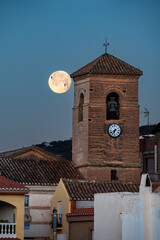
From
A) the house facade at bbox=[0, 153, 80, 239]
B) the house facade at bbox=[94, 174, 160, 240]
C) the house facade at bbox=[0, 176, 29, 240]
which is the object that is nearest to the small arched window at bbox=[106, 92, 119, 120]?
the house facade at bbox=[0, 153, 80, 239]

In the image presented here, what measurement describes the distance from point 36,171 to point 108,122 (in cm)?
653

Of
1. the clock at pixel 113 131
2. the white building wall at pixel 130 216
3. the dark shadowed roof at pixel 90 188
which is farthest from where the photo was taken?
the clock at pixel 113 131

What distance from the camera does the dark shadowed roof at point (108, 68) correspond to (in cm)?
6394

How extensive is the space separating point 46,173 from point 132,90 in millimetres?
9052

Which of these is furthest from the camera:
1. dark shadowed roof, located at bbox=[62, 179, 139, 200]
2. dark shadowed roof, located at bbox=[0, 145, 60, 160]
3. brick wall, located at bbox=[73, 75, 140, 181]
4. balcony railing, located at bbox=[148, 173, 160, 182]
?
balcony railing, located at bbox=[148, 173, 160, 182]

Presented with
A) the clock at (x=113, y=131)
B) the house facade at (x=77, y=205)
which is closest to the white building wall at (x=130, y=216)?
the house facade at (x=77, y=205)

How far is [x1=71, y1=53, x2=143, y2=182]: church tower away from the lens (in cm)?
6347

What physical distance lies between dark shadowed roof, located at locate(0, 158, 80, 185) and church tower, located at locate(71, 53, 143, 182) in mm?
1225

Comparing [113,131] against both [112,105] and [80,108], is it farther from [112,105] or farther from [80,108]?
[80,108]

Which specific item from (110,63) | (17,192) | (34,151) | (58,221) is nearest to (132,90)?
(110,63)

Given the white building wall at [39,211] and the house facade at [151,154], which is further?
the house facade at [151,154]

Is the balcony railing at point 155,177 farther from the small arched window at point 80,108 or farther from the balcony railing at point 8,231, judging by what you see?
the balcony railing at point 8,231

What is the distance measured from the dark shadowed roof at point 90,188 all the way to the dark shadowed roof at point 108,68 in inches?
422

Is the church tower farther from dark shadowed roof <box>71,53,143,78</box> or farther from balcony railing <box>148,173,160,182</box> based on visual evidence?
balcony railing <box>148,173,160,182</box>
